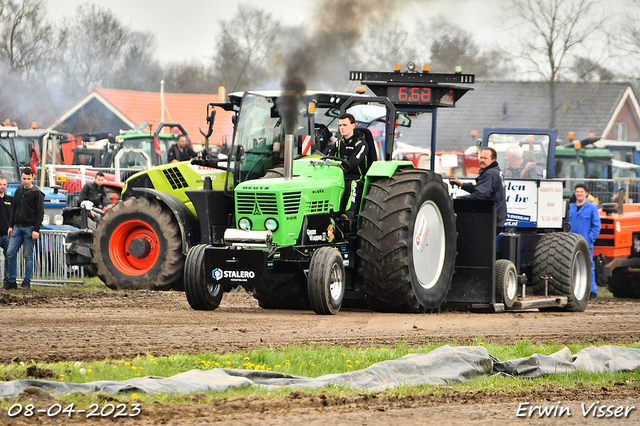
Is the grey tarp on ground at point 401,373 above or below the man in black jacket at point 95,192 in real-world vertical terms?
below

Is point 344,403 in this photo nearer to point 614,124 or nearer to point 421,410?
point 421,410

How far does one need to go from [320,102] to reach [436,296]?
293 centimetres

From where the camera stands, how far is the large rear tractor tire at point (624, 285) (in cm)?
1656

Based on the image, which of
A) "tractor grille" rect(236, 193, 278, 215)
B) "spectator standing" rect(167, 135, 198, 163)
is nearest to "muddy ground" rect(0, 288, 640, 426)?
"tractor grille" rect(236, 193, 278, 215)

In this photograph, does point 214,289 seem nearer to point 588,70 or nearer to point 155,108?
point 588,70

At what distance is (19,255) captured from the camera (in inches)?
595

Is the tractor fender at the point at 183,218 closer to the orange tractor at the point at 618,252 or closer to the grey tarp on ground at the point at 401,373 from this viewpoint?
the grey tarp on ground at the point at 401,373

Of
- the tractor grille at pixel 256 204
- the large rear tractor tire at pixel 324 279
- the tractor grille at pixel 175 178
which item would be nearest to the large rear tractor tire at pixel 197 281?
the tractor grille at pixel 256 204

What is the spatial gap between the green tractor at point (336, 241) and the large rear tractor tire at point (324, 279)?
0.4 inches

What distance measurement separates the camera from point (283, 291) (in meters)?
11.0

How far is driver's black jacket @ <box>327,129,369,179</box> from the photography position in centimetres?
1017

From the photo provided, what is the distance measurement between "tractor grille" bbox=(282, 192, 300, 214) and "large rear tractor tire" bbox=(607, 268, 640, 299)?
885 cm

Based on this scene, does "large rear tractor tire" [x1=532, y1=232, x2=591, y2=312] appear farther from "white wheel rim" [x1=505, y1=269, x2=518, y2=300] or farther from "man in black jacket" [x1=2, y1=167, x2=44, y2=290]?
"man in black jacket" [x1=2, y1=167, x2=44, y2=290]

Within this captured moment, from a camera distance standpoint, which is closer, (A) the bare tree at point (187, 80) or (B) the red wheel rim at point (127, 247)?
(B) the red wheel rim at point (127, 247)
